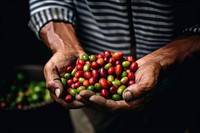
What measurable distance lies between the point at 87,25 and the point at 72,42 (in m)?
0.25

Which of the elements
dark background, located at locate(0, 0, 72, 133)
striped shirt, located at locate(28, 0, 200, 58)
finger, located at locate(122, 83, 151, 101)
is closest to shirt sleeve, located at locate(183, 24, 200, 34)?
striped shirt, located at locate(28, 0, 200, 58)

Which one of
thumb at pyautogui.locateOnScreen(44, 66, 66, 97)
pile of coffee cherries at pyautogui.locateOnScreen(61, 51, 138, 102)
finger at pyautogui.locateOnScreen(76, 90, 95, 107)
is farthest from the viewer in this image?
pile of coffee cherries at pyautogui.locateOnScreen(61, 51, 138, 102)

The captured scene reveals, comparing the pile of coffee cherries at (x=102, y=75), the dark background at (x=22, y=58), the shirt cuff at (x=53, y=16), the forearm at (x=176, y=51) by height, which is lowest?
the dark background at (x=22, y=58)

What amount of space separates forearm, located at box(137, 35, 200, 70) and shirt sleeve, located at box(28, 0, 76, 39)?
82cm

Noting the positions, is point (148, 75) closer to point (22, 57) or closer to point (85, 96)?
point (85, 96)

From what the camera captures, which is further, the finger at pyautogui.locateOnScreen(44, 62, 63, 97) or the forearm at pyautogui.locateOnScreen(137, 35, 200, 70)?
the forearm at pyautogui.locateOnScreen(137, 35, 200, 70)

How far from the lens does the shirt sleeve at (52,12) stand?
2.28m

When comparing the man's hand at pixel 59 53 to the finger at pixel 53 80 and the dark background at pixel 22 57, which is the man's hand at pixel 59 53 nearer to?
the finger at pixel 53 80

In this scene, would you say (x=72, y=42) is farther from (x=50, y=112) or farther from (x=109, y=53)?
(x=50, y=112)

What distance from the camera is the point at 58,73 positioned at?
1988 mm

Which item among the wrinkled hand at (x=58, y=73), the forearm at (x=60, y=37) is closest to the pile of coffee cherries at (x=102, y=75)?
the wrinkled hand at (x=58, y=73)

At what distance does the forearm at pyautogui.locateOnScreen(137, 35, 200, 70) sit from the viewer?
78.5 inches

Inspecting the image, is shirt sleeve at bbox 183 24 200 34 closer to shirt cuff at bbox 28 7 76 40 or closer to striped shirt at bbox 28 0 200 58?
striped shirt at bbox 28 0 200 58

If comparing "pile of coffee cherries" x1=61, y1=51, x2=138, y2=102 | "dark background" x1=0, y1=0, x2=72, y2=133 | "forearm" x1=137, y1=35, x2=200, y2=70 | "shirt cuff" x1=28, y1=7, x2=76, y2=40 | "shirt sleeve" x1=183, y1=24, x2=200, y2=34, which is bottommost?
"dark background" x1=0, y1=0, x2=72, y2=133
